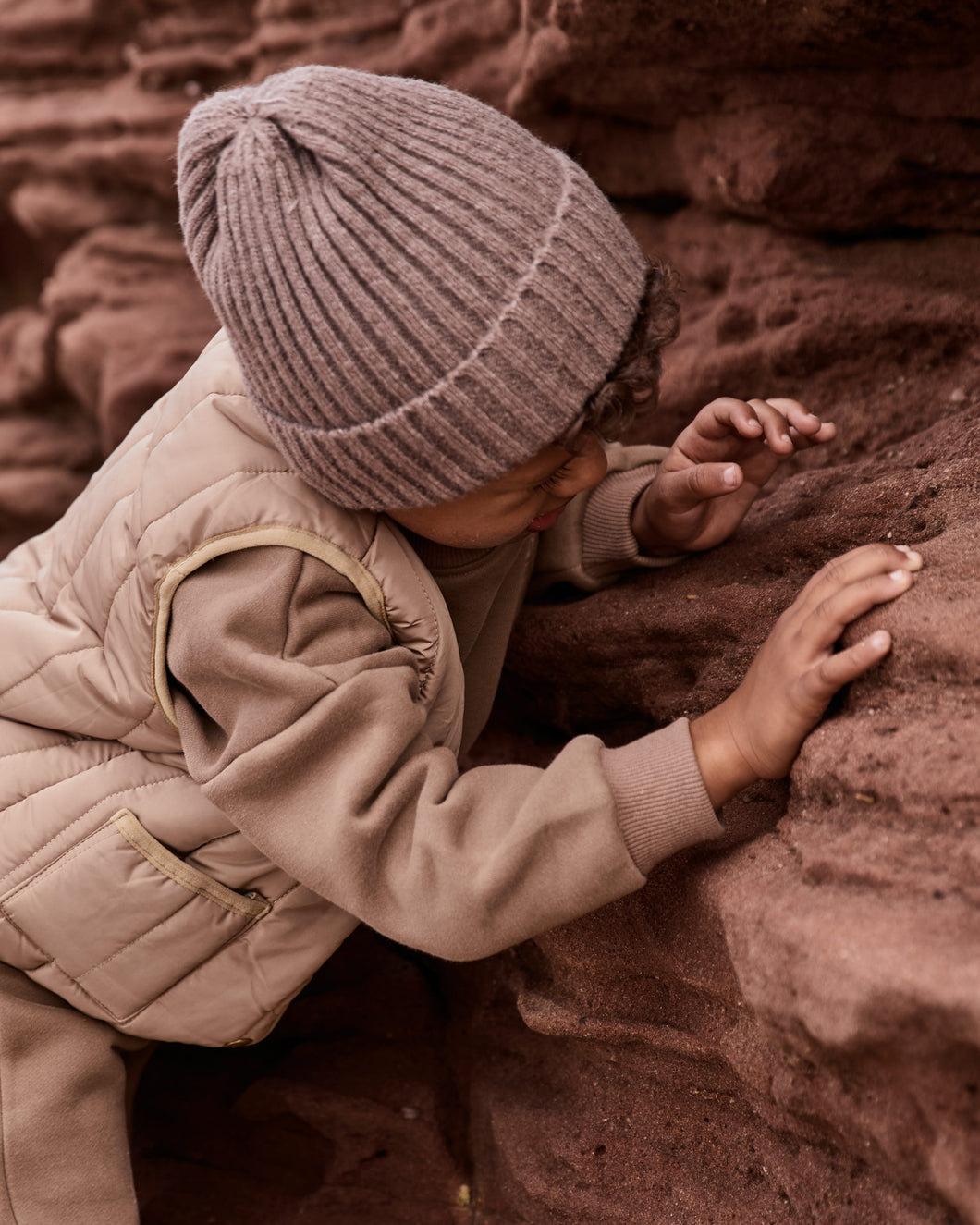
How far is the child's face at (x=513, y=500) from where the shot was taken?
1.28 m

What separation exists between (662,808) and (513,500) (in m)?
0.40

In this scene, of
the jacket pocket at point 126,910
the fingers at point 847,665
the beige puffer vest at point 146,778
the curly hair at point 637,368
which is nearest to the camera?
the fingers at point 847,665

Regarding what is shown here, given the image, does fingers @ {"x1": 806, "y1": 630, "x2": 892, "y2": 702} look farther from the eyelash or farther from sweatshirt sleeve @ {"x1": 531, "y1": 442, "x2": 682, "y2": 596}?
sweatshirt sleeve @ {"x1": 531, "y1": 442, "x2": 682, "y2": 596}

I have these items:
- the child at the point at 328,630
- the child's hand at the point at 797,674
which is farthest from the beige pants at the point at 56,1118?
the child's hand at the point at 797,674

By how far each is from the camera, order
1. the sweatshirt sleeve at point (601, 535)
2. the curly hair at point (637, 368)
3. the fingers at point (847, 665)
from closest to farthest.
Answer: the fingers at point (847, 665), the curly hair at point (637, 368), the sweatshirt sleeve at point (601, 535)

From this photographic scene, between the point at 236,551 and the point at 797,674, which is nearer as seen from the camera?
the point at 797,674

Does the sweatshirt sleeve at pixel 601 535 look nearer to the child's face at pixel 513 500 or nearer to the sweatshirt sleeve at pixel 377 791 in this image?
the child's face at pixel 513 500

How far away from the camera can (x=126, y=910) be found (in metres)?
1.45

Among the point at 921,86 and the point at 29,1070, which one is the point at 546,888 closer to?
the point at 29,1070

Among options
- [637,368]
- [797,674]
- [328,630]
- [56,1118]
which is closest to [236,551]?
[328,630]

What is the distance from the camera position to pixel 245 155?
1137mm

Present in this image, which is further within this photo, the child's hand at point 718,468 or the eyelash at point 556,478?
the child's hand at point 718,468

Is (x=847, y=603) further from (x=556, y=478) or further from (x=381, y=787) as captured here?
(x=381, y=787)

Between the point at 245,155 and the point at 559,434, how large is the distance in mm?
433
